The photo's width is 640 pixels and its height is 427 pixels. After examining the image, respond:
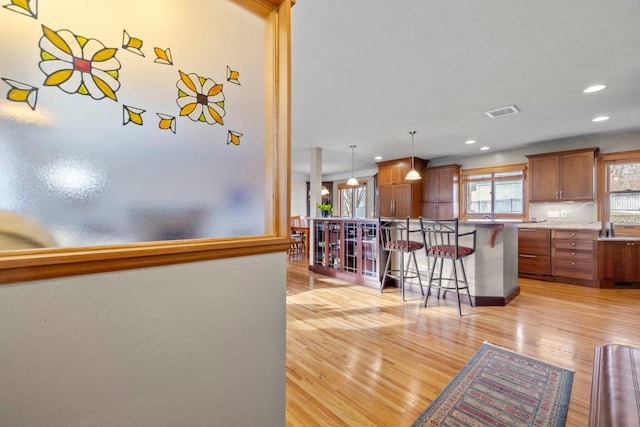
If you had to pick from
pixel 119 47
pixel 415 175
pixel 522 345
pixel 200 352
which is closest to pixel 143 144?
pixel 119 47

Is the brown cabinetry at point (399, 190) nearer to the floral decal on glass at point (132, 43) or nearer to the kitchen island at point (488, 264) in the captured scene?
the kitchen island at point (488, 264)

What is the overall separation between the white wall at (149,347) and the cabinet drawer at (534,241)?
528 cm

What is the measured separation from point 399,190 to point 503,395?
17.8 ft

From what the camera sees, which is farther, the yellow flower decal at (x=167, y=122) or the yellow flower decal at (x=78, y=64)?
the yellow flower decal at (x=167, y=122)

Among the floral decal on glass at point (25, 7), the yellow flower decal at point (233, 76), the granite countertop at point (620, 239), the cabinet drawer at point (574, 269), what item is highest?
the yellow flower decal at point (233, 76)

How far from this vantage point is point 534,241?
4.86 m

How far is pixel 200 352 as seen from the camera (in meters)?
0.94

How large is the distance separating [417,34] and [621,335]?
3.21 meters

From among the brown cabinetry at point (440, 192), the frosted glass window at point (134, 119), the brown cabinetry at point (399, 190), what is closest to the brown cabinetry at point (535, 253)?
the brown cabinetry at point (440, 192)

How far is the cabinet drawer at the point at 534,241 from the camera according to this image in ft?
15.5

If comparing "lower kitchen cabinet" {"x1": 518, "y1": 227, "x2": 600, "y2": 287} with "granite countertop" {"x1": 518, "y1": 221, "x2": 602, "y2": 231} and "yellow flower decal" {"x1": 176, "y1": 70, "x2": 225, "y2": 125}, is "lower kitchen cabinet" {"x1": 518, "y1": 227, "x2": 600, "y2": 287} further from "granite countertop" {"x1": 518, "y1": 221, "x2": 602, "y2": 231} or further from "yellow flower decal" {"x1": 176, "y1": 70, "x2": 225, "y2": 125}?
"yellow flower decal" {"x1": 176, "y1": 70, "x2": 225, "y2": 125}

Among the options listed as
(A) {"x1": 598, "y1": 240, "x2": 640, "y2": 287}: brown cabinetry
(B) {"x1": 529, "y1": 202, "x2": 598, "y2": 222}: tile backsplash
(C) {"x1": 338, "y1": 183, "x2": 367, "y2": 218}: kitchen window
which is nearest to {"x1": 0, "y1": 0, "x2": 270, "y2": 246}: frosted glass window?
(A) {"x1": 598, "y1": 240, "x2": 640, "y2": 287}: brown cabinetry

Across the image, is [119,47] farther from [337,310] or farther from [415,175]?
[415,175]

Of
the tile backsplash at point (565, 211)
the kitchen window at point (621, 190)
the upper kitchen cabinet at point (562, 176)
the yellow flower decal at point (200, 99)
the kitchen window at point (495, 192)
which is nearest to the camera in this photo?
the yellow flower decal at point (200, 99)
